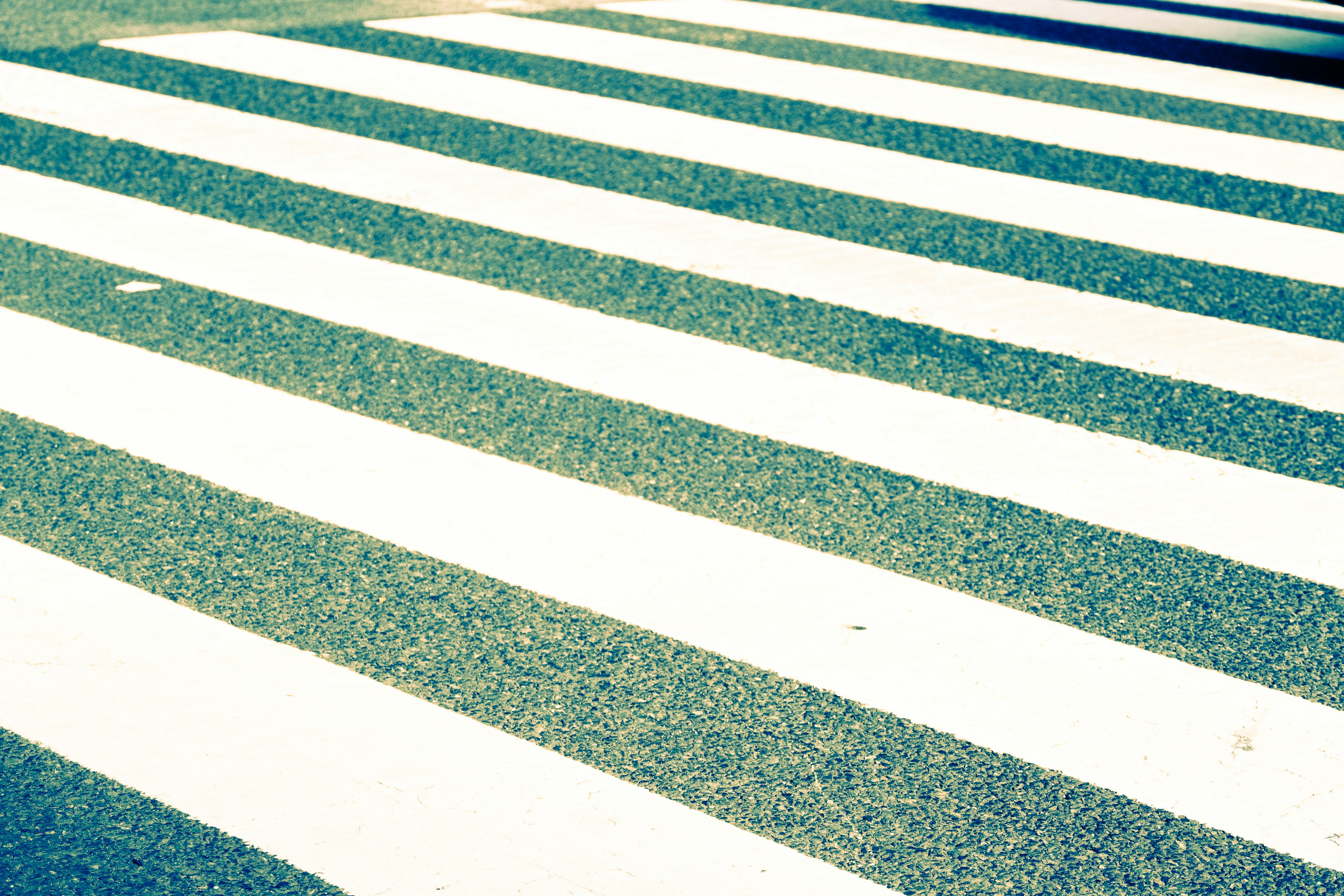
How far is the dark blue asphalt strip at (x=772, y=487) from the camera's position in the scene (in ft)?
11.6

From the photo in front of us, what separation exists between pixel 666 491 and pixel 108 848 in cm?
171

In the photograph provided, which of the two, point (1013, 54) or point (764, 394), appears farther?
point (1013, 54)

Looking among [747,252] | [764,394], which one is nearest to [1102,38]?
[747,252]

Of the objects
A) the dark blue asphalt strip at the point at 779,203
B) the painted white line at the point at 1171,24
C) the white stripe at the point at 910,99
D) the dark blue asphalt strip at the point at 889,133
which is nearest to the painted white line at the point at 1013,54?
the white stripe at the point at 910,99

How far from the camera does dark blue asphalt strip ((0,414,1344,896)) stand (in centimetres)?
281

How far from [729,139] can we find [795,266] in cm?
145

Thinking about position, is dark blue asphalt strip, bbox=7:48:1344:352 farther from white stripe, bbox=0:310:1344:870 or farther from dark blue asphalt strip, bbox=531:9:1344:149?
dark blue asphalt strip, bbox=531:9:1344:149

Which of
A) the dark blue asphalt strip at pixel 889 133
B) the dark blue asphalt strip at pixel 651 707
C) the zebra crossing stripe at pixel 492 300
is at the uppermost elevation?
the dark blue asphalt strip at pixel 889 133

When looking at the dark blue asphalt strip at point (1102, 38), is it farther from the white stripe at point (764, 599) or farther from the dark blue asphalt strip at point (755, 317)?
the white stripe at point (764, 599)

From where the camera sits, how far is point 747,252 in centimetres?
556

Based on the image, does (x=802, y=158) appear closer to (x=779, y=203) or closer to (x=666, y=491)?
(x=779, y=203)

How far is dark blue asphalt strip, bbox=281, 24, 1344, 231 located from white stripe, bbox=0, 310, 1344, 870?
243cm

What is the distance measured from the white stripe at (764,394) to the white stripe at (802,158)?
1583 millimetres

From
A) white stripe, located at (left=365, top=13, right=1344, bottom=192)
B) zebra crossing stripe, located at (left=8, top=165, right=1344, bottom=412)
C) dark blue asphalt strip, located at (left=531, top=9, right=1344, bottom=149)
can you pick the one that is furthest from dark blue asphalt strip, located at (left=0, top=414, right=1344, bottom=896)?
dark blue asphalt strip, located at (left=531, top=9, right=1344, bottom=149)
